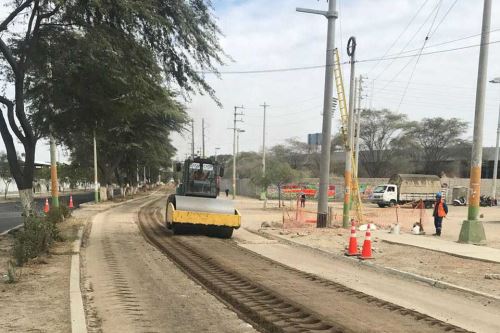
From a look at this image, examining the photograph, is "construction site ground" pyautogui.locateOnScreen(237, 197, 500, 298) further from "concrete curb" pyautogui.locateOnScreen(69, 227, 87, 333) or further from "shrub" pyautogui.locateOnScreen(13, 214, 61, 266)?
"shrub" pyautogui.locateOnScreen(13, 214, 61, 266)

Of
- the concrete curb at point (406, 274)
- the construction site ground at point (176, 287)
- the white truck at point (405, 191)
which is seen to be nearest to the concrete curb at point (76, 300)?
the construction site ground at point (176, 287)

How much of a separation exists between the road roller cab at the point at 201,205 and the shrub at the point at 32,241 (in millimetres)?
4897

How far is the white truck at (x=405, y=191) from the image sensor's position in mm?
49500

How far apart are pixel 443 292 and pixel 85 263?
25.1 feet

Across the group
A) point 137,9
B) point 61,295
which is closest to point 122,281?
point 61,295

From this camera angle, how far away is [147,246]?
15.3m

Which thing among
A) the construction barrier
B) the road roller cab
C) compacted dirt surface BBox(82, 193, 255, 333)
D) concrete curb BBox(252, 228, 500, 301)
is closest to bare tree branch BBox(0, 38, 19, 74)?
compacted dirt surface BBox(82, 193, 255, 333)

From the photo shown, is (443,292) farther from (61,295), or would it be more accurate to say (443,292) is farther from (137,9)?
(137,9)

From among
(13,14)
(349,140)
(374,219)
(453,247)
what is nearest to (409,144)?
(374,219)

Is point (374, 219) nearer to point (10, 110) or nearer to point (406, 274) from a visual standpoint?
point (406, 274)

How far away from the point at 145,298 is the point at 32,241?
5064 millimetres

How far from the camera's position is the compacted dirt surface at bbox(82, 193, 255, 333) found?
22.1 feet

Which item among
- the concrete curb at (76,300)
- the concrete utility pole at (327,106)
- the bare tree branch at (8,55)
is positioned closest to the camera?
the concrete curb at (76,300)

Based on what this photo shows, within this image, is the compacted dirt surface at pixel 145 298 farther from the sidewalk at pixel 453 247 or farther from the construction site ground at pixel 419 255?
the sidewalk at pixel 453 247
